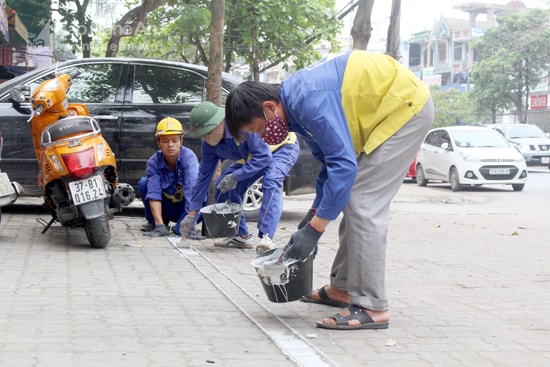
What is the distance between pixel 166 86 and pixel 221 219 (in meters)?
2.60

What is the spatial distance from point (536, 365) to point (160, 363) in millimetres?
1634

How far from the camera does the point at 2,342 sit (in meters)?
3.88

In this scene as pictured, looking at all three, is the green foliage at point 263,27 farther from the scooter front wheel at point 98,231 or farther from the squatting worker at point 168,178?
the scooter front wheel at point 98,231

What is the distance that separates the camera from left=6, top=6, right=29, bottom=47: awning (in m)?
16.5

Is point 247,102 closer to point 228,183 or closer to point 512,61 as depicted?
point 228,183

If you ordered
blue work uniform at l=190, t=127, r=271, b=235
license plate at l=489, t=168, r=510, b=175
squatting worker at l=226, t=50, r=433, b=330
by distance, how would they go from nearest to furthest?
1. squatting worker at l=226, t=50, r=433, b=330
2. blue work uniform at l=190, t=127, r=271, b=235
3. license plate at l=489, t=168, r=510, b=175

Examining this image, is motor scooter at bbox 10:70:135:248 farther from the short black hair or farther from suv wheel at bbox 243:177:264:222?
the short black hair

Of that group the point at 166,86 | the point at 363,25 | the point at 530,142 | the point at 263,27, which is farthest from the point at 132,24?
the point at 530,142

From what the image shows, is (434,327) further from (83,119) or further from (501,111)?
(501,111)

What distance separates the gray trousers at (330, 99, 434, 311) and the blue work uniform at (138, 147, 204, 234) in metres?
3.60

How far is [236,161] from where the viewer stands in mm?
7477

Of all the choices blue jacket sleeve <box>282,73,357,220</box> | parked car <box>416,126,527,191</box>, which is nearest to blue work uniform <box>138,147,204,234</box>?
blue jacket sleeve <box>282,73,357,220</box>

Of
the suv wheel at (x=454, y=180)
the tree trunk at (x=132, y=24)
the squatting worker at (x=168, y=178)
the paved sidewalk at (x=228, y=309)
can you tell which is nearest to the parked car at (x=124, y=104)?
the squatting worker at (x=168, y=178)

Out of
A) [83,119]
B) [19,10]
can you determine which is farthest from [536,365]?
[19,10]
